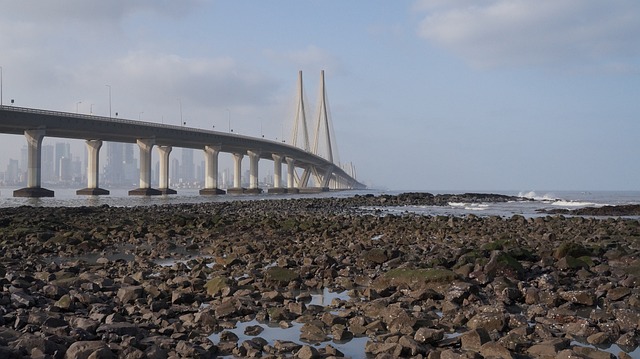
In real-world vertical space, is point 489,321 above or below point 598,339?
above

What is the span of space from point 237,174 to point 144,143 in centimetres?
2419

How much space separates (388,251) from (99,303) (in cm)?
626

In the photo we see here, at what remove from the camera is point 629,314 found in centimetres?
680

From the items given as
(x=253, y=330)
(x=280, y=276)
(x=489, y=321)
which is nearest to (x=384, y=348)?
(x=489, y=321)

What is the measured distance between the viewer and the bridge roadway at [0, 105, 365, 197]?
192 ft

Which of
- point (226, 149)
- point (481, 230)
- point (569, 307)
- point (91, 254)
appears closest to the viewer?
point (569, 307)

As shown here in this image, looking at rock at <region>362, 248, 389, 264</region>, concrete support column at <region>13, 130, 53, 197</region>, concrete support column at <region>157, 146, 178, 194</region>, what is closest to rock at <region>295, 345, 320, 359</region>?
rock at <region>362, 248, 389, 264</region>

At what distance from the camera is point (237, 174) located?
315 feet

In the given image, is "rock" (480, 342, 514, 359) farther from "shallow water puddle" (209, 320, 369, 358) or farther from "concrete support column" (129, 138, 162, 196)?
"concrete support column" (129, 138, 162, 196)

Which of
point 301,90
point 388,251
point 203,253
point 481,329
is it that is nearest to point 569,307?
point 481,329

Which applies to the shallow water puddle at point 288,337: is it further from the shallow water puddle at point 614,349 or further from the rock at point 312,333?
the shallow water puddle at point 614,349

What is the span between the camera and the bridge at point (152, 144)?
58.6 meters

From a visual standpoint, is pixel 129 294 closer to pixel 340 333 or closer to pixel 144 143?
pixel 340 333

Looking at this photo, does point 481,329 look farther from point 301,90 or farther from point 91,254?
point 301,90
